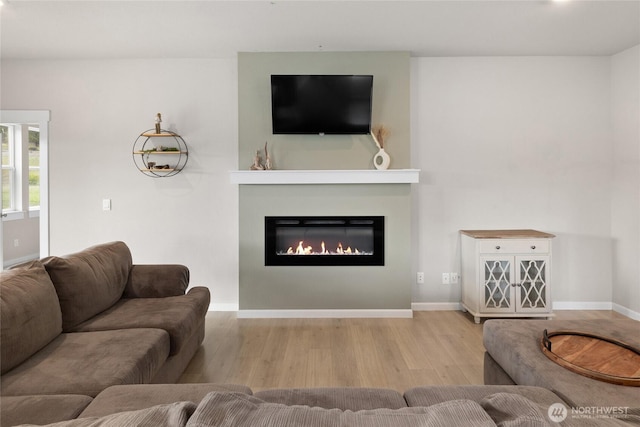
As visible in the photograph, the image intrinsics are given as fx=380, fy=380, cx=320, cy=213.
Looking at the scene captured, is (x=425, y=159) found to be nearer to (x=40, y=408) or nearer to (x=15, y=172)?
(x=40, y=408)

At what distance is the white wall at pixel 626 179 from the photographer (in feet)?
12.5

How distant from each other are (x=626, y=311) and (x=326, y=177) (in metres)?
3.40

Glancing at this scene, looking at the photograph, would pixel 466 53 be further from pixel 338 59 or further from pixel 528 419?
pixel 528 419

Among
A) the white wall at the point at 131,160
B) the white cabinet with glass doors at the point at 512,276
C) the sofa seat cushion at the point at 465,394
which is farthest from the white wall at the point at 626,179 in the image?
the white wall at the point at 131,160

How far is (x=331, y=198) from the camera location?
3938 millimetres

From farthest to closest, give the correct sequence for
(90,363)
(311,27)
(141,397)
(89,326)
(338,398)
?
(311,27), (89,326), (90,363), (141,397), (338,398)

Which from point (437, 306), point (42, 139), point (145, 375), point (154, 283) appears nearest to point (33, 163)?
point (42, 139)

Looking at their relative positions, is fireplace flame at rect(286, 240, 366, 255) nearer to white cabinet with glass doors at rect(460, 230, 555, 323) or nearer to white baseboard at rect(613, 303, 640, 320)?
white cabinet with glass doors at rect(460, 230, 555, 323)

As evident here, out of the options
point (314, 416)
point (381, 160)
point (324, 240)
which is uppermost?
point (381, 160)

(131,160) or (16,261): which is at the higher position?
(131,160)

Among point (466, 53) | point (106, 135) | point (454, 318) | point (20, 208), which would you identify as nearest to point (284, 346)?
point (454, 318)

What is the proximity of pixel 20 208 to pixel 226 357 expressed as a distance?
203 inches

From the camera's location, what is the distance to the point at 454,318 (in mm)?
3852

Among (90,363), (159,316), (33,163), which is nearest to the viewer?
(90,363)
